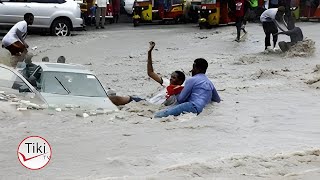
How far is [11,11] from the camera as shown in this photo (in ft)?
63.1

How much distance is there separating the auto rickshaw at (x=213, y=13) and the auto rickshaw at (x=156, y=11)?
8.92 feet

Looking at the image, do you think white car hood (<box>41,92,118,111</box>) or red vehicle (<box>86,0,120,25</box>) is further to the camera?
red vehicle (<box>86,0,120,25</box>)

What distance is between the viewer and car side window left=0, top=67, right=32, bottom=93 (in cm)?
834

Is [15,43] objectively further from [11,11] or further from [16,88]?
[11,11]

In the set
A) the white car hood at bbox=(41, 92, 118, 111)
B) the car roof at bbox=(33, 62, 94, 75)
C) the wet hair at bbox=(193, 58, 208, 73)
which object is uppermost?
the wet hair at bbox=(193, 58, 208, 73)

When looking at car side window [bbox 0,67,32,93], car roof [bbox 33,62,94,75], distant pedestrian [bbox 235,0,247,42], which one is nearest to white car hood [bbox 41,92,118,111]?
car side window [bbox 0,67,32,93]

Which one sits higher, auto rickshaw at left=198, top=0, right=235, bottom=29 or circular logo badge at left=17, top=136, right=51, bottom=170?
auto rickshaw at left=198, top=0, right=235, bottom=29

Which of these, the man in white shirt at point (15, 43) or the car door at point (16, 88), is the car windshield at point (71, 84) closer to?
the car door at point (16, 88)

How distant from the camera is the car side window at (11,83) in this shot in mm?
8341

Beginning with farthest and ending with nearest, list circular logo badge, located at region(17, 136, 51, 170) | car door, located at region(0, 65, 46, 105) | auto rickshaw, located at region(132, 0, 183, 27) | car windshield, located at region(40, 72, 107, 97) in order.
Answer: auto rickshaw, located at region(132, 0, 183, 27)
car windshield, located at region(40, 72, 107, 97)
car door, located at region(0, 65, 46, 105)
circular logo badge, located at region(17, 136, 51, 170)

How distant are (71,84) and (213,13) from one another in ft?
47.2

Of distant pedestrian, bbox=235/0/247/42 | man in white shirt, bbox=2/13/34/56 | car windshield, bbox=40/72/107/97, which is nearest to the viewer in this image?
car windshield, bbox=40/72/107/97

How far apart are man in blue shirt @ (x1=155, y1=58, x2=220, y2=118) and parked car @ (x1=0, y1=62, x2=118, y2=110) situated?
86 cm

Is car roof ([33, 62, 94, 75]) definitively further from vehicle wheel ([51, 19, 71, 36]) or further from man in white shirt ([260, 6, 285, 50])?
vehicle wheel ([51, 19, 71, 36])
